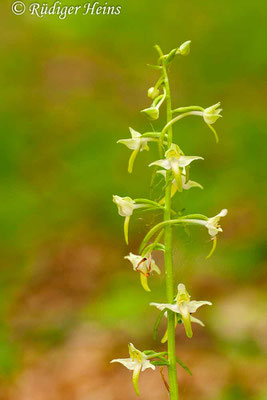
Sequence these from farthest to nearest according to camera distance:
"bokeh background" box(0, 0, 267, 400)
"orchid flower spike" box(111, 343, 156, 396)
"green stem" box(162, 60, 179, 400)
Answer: "bokeh background" box(0, 0, 267, 400) < "orchid flower spike" box(111, 343, 156, 396) < "green stem" box(162, 60, 179, 400)

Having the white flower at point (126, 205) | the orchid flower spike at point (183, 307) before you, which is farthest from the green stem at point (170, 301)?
the white flower at point (126, 205)

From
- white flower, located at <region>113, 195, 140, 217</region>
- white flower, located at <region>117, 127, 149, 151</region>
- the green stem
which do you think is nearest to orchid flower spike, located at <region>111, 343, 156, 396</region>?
the green stem

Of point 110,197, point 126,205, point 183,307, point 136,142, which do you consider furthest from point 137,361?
point 110,197

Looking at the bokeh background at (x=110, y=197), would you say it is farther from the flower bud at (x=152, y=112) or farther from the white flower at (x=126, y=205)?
the flower bud at (x=152, y=112)

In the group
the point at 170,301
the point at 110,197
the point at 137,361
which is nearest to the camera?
the point at 170,301

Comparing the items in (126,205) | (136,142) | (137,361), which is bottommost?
(137,361)

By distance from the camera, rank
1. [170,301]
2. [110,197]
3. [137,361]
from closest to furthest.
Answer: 1. [170,301]
2. [137,361]
3. [110,197]

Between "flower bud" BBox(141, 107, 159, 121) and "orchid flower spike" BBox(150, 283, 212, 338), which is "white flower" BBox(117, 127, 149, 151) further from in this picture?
"orchid flower spike" BBox(150, 283, 212, 338)

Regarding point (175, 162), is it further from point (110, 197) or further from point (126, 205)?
point (110, 197)

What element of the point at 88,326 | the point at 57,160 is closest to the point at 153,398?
the point at 88,326
